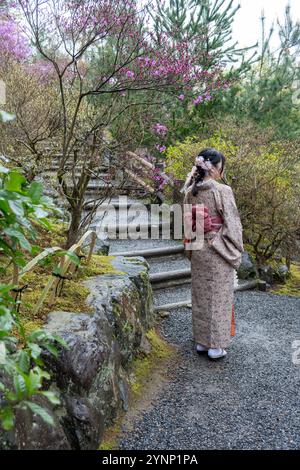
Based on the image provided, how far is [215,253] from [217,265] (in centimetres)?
9

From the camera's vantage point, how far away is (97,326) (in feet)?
7.25

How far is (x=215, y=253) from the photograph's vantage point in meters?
3.08

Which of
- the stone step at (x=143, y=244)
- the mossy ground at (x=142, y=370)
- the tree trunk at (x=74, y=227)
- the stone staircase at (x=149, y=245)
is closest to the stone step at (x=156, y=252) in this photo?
the stone staircase at (x=149, y=245)

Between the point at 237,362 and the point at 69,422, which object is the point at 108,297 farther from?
the point at 237,362

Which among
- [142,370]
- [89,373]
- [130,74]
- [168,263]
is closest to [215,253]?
[142,370]

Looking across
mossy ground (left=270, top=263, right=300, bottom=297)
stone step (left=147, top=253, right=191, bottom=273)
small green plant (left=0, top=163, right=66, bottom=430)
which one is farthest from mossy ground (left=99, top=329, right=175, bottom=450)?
mossy ground (left=270, top=263, right=300, bottom=297)

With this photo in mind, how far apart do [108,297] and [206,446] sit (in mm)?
990

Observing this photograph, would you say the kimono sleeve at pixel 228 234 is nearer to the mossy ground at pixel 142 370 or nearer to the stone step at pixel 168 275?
the mossy ground at pixel 142 370

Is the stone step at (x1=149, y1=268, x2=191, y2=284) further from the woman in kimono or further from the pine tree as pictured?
the pine tree

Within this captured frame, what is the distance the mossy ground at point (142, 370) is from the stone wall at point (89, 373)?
6 centimetres

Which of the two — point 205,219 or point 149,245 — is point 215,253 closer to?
point 205,219

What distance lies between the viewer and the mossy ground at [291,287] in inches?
220

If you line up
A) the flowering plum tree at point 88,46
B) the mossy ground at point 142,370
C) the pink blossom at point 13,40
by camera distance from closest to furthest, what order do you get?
1. the mossy ground at point 142,370
2. the flowering plum tree at point 88,46
3. the pink blossom at point 13,40
